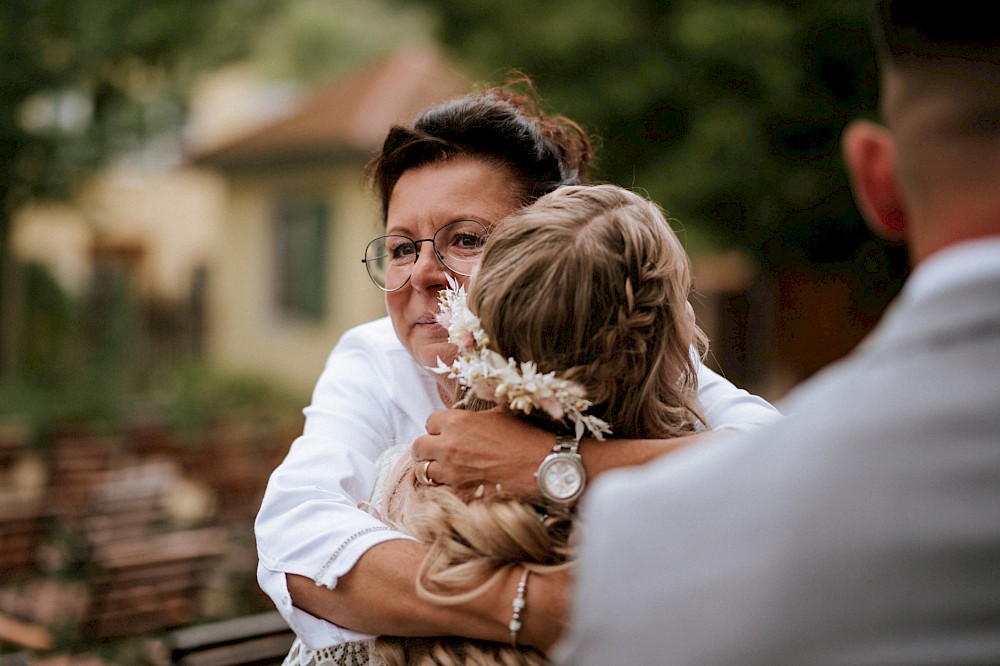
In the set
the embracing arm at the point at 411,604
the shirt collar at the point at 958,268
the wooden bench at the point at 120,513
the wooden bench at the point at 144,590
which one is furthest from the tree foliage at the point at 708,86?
the shirt collar at the point at 958,268

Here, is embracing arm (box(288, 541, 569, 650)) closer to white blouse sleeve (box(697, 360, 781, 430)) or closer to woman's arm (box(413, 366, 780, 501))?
woman's arm (box(413, 366, 780, 501))

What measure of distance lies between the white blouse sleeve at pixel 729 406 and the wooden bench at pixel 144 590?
13.9ft

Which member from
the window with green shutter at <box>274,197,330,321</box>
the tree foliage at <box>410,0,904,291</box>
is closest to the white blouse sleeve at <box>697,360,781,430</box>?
the tree foliage at <box>410,0,904,291</box>

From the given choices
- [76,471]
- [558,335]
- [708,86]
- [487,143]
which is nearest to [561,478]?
[558,335]

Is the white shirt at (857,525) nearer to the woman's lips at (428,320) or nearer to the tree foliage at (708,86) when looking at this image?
the woman's lips at (428,320)

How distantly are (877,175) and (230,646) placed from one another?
380cm

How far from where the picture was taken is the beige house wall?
17.1 m

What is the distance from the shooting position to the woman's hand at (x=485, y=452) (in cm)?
170

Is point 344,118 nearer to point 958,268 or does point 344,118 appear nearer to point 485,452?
point 485,452

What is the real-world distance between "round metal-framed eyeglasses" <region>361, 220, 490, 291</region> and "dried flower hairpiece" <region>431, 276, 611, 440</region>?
488 millimetres

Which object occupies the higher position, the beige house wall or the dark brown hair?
the dark brown hair

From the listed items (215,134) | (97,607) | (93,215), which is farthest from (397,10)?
(215,134)

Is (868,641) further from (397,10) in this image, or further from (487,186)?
(397,10)

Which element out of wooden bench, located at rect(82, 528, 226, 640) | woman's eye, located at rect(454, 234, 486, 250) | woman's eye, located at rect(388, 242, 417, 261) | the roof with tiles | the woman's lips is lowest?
wooden bench, located at rect(82, 528, 226, 640)
